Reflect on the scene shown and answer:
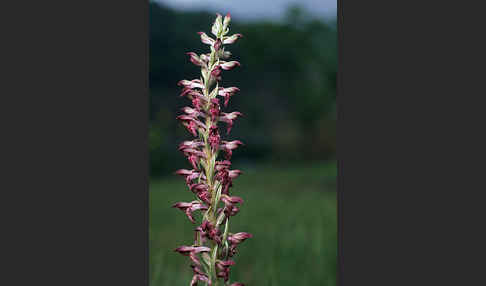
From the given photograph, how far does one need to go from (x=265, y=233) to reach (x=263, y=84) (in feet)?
10.0

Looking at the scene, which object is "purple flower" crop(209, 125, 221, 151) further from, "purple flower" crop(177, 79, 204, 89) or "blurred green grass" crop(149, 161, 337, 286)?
"blurred green grass" crop(149, 161, 337, 286)

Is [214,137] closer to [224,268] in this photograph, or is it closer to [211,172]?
[211,172]

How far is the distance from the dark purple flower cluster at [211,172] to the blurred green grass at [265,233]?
3.61ft

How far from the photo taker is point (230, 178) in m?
1.62

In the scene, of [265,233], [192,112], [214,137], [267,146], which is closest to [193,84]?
[192,112]

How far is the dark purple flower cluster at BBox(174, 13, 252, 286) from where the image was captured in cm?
158

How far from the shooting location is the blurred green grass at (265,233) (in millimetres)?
3205

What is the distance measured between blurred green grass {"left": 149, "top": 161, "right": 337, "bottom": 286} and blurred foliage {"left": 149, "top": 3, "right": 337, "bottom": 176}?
16.2 inches

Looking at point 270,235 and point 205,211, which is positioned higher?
point 205,211

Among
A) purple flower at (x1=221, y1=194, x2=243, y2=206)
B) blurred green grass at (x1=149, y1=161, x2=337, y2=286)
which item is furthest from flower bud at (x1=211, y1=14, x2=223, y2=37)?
blurred green grass at (x1=149, y1=161, x2=337, y2=286)

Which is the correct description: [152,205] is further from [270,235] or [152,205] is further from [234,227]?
[270,235]

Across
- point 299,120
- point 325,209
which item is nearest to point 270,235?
point 325,209

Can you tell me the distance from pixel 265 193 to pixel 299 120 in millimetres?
3238

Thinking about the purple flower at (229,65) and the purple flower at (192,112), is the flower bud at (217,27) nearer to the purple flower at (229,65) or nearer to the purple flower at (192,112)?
the purple flower at (229,65)
